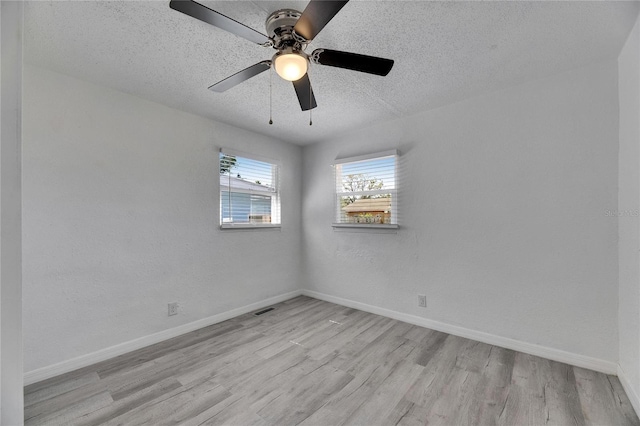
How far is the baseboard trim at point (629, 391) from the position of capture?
5.34ft

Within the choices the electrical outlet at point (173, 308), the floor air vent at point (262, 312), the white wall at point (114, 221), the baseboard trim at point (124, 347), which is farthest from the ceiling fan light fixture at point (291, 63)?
the floor air vent at point (262, 312)

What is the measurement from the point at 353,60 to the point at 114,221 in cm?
245

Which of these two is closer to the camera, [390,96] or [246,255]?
[390,96]

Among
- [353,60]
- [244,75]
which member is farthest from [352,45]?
[244,75]

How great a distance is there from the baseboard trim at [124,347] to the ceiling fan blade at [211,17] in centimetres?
271

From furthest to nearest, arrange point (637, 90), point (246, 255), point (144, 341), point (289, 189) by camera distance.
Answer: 1. point (289, 189)
2. point (246, 255)
3. point (144, 341)
4. point (637, 90)

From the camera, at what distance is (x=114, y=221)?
2.40m

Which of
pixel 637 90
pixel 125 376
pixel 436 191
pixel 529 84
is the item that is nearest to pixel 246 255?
pixel 125 376

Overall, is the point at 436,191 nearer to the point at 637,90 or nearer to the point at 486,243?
the point at 486,243

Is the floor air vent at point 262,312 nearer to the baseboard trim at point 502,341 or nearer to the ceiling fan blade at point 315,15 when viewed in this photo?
the baseboard trim at point 502,341

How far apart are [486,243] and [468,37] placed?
71.1 inches

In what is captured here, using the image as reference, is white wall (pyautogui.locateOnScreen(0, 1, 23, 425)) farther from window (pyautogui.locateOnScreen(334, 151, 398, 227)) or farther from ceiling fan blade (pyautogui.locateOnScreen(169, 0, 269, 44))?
window (pyautogui.locateOnScreen(334, 151, 398, 227))

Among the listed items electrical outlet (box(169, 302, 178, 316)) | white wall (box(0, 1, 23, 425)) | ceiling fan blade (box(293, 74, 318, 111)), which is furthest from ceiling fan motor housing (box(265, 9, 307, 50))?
electrical outlet (box(169, 302, 178, 316))

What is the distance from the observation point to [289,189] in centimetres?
408
